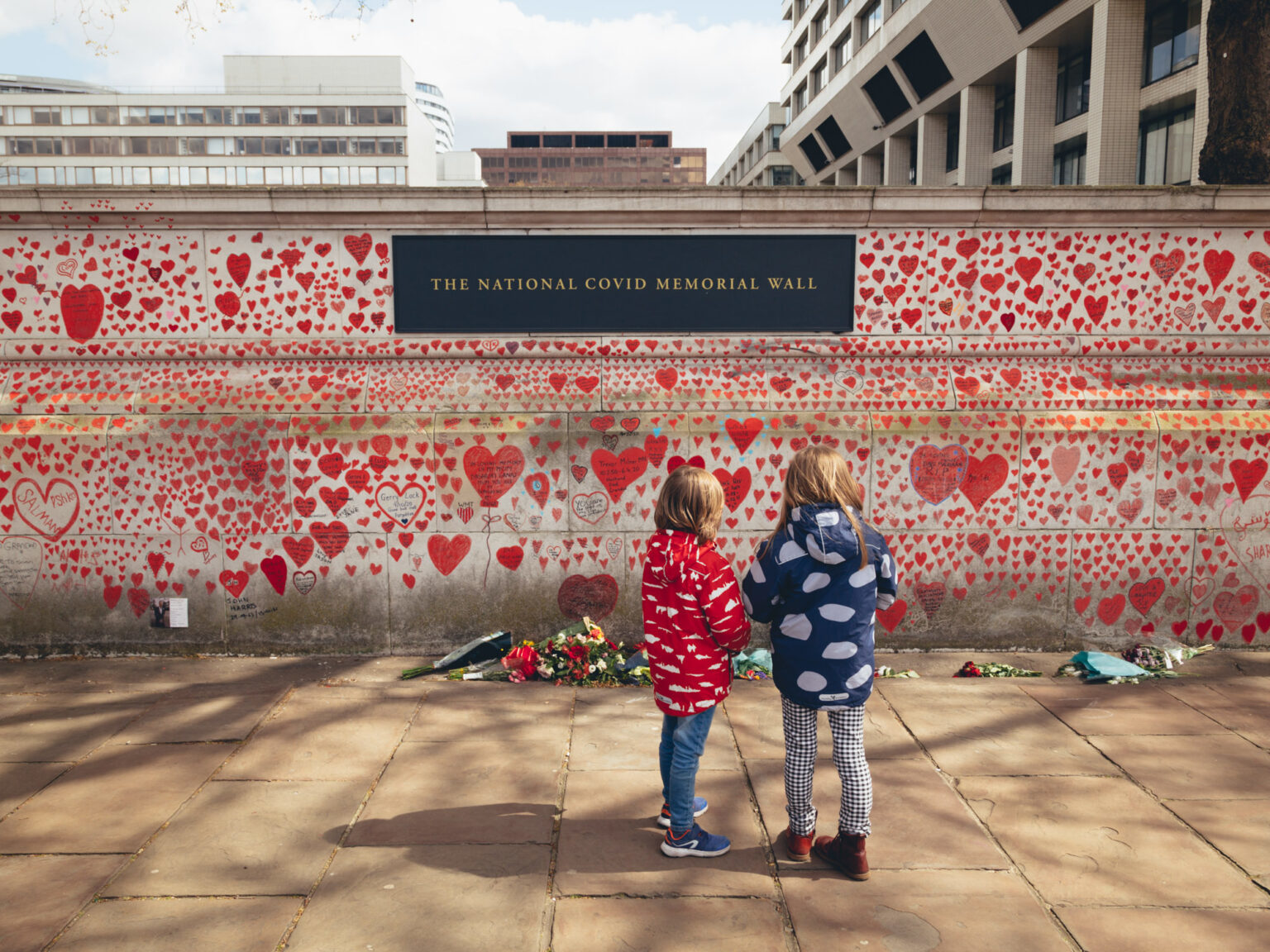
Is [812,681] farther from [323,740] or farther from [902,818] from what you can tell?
[323,740]

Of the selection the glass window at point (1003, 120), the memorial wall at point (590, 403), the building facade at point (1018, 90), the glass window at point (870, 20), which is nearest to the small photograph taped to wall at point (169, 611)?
the memorial wall at point (590, 403)

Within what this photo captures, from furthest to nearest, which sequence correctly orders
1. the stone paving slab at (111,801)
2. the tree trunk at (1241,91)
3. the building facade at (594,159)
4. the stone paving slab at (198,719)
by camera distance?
the building facade at (594,159) → the tree trunk at (1241,91) → the stone paving slab at (198,719) → the stone paving slab at (111,801)

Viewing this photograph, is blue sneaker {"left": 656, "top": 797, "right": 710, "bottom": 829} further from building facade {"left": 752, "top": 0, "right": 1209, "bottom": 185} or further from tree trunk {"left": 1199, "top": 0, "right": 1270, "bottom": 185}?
building facade {"left": 752, "top": 0, "right": 1209, "bottom": 185}

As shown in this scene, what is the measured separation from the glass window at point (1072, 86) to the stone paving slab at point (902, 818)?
83.8 feet

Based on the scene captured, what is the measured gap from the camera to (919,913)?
111 inches

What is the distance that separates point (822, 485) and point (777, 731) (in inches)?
76.6

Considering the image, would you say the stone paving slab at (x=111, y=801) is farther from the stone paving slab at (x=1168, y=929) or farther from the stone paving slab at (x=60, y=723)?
the stone paving slab at (x=1168, y=929)

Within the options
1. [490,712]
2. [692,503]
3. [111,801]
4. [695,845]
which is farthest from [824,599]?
[111,801]

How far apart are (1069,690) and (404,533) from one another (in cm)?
436

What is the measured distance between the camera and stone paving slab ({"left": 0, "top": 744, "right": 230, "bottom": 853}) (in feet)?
10.8

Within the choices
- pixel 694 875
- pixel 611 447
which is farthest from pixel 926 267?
pixel 694 875

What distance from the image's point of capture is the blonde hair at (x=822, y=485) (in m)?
2.97

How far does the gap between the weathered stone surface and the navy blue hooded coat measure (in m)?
1.67

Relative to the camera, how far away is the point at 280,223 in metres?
5.54
